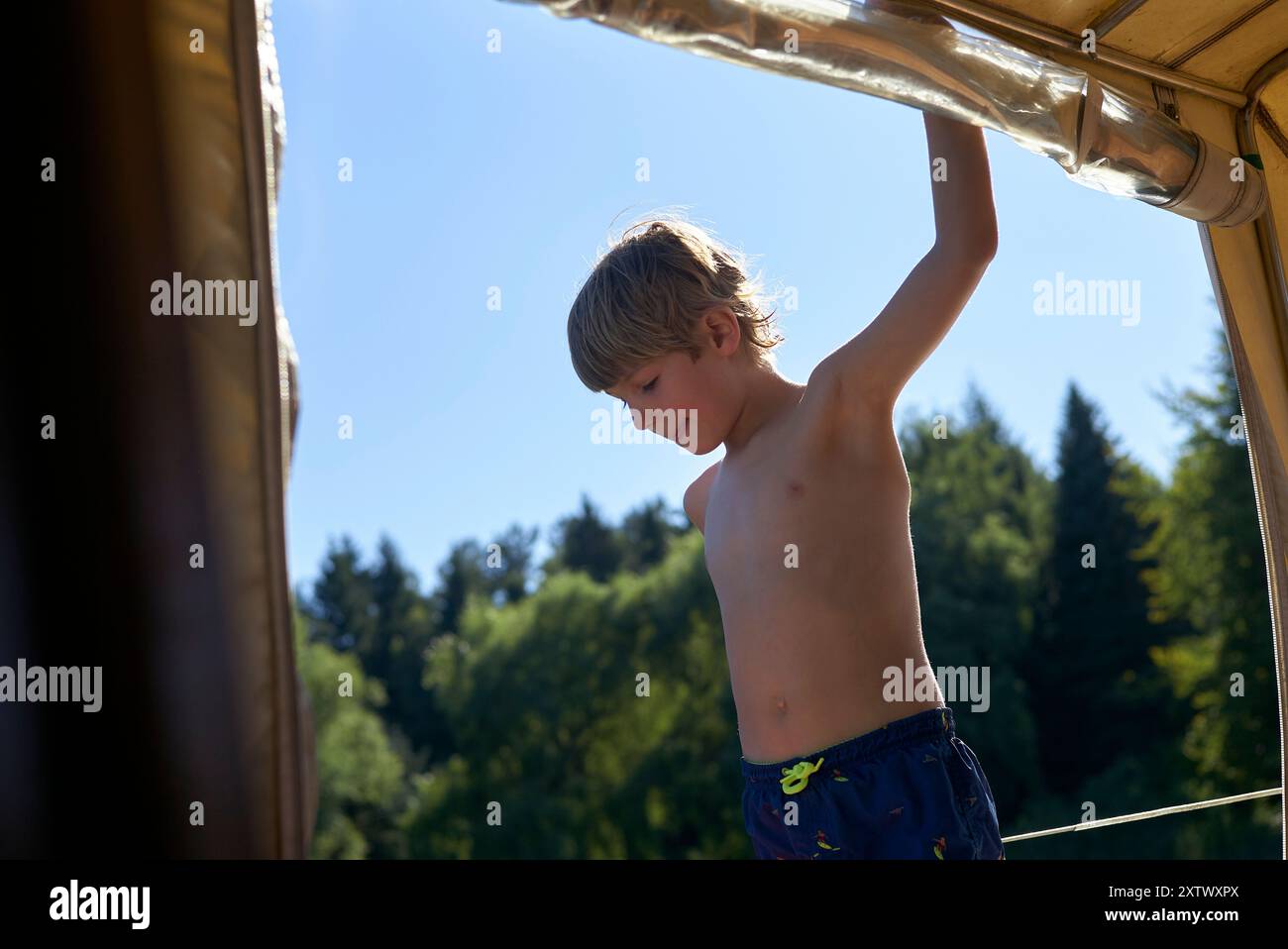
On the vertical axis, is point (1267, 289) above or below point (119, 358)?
above

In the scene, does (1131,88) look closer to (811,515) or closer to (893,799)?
(811,515)

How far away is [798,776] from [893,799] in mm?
141

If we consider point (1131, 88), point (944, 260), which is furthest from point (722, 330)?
point (1131, 88)

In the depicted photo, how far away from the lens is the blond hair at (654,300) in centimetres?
179

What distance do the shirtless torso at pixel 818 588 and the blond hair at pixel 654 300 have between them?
249mm

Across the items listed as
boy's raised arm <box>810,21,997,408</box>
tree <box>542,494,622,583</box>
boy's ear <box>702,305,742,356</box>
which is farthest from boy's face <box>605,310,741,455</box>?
tree <box>542,494,622,583</box>

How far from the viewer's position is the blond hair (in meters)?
1.79

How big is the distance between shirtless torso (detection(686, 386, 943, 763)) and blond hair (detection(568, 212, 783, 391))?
0.25m

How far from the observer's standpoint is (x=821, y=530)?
63.1 inches
